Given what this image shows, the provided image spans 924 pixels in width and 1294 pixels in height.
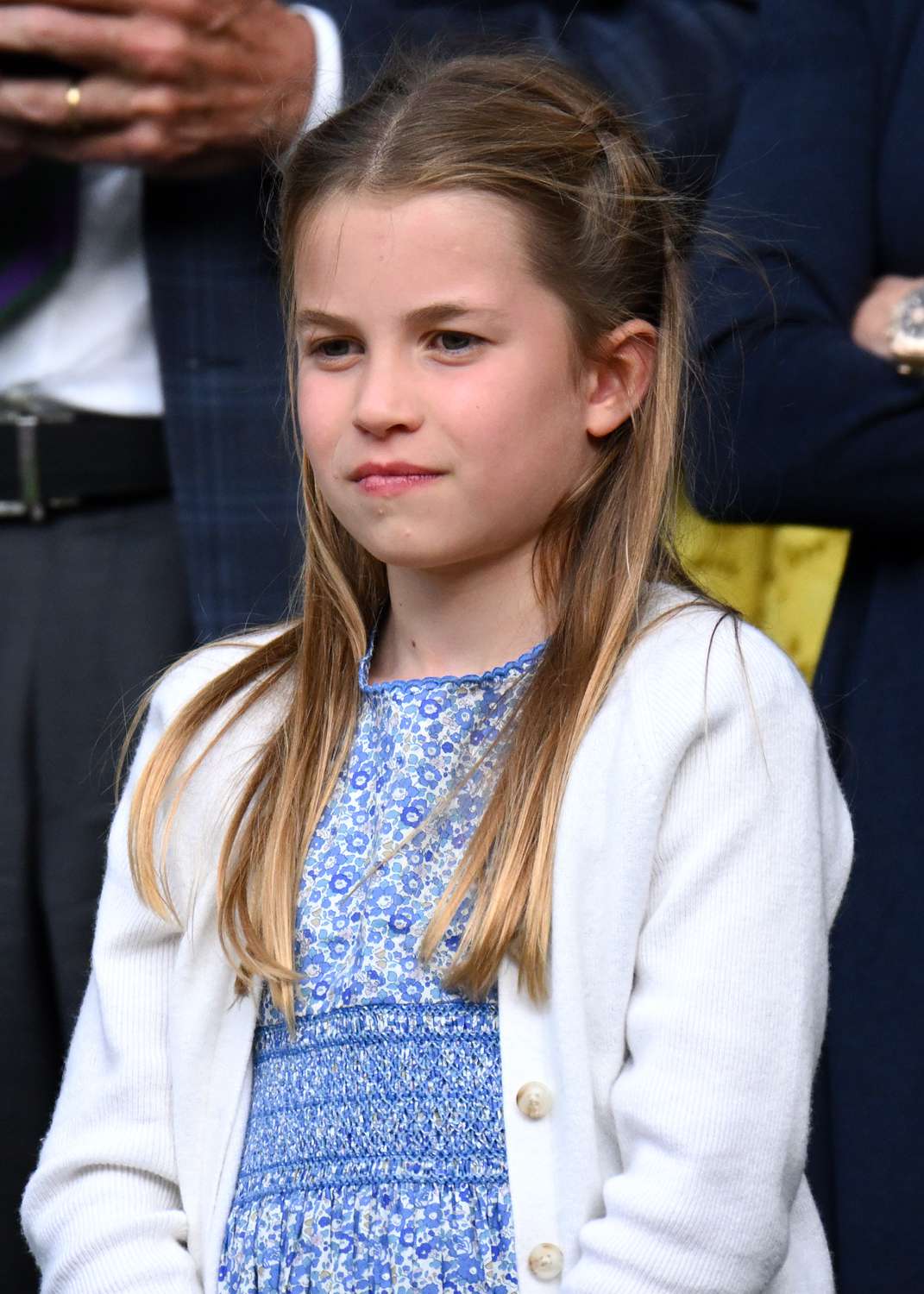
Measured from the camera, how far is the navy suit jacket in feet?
8.18

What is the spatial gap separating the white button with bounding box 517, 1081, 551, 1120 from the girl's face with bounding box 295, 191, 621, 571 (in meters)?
0.48

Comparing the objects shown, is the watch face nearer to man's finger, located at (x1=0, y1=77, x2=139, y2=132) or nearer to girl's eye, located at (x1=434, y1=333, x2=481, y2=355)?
girl's eye, located at (x1=434, y1=333, x2=481, y2=355)

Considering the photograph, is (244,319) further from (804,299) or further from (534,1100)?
(534,1100)

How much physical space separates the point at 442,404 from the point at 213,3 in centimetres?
94

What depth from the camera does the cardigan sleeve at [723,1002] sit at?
162cm

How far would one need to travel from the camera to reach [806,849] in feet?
5.66

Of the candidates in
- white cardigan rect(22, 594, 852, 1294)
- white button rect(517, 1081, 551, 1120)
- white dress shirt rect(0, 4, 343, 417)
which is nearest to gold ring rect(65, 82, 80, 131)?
white dress shirt rect(0, 4, 343, 417)

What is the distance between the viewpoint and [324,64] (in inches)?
101

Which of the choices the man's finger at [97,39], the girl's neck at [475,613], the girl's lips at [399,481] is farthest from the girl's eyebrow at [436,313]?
the man's finger at [97,39]

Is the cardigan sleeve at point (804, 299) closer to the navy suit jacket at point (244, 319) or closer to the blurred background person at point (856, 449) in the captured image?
the blurred background person at point (856, 449)

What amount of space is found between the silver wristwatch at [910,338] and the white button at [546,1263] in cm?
111

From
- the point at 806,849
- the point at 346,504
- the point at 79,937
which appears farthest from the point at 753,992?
the point at 79,937

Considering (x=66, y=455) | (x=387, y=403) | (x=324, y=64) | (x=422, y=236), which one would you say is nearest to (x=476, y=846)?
(x=387, y=403)

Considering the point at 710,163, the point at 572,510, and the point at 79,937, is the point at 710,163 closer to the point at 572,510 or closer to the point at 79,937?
the point at 572,510
